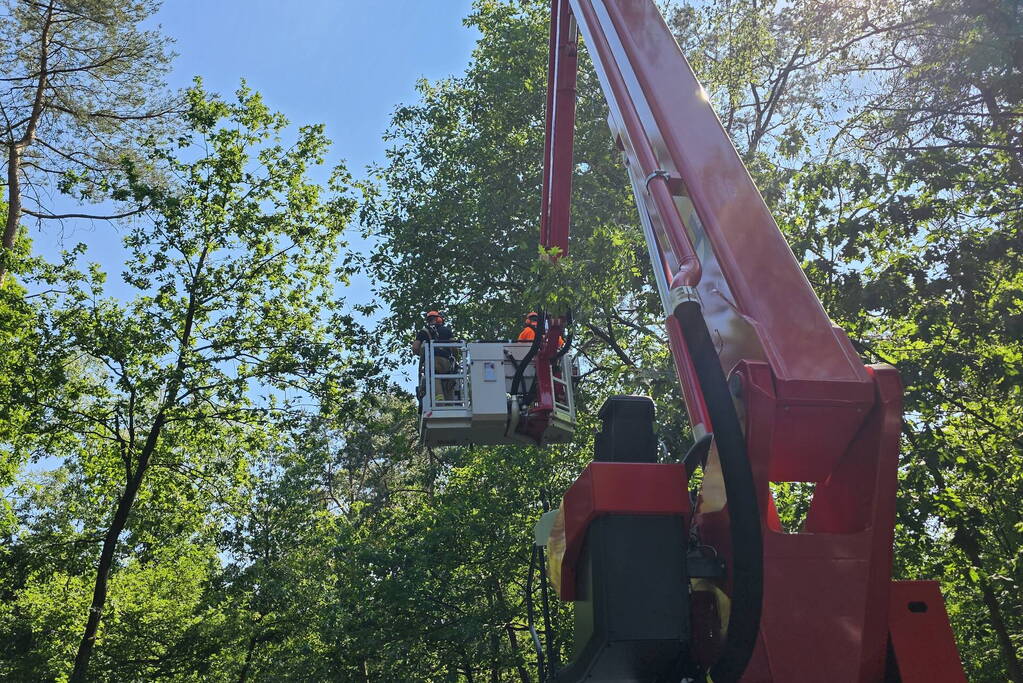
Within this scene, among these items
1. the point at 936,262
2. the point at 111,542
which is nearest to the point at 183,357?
the point at 111,542

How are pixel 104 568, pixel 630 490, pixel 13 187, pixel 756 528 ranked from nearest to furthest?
1. pixel 756 528
2. pixel 630 490
3. pixel 104 568
4. pixel 13 187

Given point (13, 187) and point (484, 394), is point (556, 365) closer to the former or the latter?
point (484, 394)

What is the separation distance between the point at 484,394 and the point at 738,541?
311 inches

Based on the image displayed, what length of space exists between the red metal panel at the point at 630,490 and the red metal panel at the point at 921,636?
0.81m

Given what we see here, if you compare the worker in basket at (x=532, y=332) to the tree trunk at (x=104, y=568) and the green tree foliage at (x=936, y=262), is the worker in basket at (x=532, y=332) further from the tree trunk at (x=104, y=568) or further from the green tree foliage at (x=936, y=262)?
the tree trunk at (x=104, y=568)

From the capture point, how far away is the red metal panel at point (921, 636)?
3209 millimetres

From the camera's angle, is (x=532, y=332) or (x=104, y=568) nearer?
(x=532, y=332)

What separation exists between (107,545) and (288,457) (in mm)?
3876

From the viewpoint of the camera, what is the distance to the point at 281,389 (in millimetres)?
19812

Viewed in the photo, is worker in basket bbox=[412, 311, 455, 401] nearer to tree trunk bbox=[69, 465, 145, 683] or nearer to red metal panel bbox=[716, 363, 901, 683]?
red metal panel bbox=[716, 363, 901, 683]

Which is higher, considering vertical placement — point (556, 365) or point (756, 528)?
point (556, 365)

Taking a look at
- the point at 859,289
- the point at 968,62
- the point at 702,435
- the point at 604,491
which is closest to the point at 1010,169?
the point at 968,62

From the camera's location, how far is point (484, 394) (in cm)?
1087

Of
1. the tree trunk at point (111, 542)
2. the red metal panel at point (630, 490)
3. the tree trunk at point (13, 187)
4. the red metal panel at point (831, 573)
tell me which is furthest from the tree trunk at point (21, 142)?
the red metal panel at point (831, 573)
